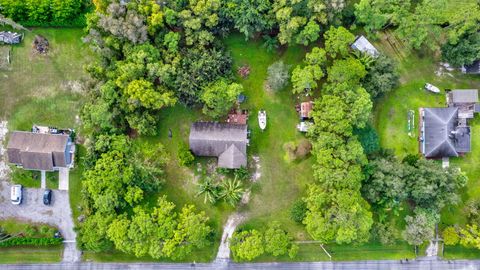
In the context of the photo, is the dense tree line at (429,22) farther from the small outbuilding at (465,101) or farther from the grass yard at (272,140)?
the grass yard at (272,140)

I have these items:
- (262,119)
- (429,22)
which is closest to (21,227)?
(262,119)

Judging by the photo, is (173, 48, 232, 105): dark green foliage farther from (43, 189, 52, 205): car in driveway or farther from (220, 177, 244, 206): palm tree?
(43, 189, 52, 205): car in driveway

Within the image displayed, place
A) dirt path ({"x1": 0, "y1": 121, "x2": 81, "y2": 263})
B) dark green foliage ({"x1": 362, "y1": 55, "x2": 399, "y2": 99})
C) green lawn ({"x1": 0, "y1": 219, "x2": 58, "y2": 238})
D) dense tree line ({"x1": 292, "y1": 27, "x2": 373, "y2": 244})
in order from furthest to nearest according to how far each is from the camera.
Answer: dirt path ({"x1": 0, "y1": 121, "x2": 81, "y2": 263}), green lawn ({"x1": 0, "y1": 219, "x2": 58, "y2": 238}), dark green foliage ({"x1": 362, "y1": 55, "x2": 399, "y2": 99}), dense tree line ({"x1": 292, "y1": 27, "x2": 373, "y2": 244})

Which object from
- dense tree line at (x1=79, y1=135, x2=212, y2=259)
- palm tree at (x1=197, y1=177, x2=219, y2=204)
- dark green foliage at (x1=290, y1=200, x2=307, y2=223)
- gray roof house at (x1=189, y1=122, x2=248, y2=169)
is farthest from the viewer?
gray roof house at (x1=189, y1=122, x2=248, y2=169)

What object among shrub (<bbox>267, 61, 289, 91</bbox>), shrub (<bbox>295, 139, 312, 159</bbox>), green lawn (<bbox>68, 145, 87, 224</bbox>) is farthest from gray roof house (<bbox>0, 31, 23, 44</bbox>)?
shrub (<bbox>295, 139, 312, 159</bbox>)

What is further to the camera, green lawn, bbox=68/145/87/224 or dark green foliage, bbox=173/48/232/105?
green lawn, bbox=68/145/87/224

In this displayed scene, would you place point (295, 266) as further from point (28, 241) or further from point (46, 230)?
point (28, 241)
